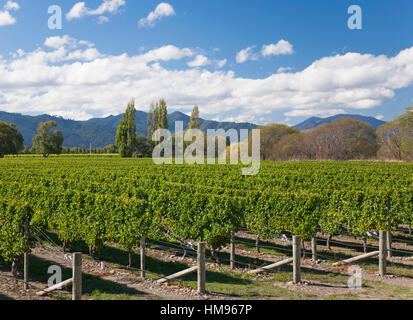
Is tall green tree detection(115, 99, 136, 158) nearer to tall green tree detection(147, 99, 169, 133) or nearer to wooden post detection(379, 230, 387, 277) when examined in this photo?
tall green tree detection(147, 99, 169, 133)

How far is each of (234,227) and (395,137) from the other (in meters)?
85.5

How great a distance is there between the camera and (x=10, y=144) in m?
90.0

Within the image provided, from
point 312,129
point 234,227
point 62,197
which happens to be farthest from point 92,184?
point 312,129

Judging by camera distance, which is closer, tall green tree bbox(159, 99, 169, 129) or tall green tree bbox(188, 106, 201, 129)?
tall green tree bbox(159, 99, 169, 129)

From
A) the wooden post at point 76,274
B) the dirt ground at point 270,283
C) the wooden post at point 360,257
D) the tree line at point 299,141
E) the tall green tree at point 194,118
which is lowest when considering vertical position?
the dirt ground at point 270,283

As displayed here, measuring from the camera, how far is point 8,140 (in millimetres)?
89562

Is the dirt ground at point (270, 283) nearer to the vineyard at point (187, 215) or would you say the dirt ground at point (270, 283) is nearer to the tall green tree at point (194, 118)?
the vineyard at point (187, 215)

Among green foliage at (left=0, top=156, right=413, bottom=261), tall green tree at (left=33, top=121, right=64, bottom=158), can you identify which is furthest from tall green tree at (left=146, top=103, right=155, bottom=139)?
green foliage at (left=0, top=156, right=413, bottom=261)

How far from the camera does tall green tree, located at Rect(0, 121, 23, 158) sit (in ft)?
288

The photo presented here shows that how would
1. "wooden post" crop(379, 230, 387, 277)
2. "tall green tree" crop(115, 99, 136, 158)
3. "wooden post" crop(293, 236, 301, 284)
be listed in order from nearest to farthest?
"wooden post" crop(293, 236, 301, 284), "wooden post" crop(379, 230, 387, 277), "tall green tree" crop(115, 99, 136, 158)

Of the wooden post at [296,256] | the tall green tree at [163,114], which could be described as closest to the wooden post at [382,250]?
the wooden post at [296,256]

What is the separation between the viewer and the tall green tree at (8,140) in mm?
87881

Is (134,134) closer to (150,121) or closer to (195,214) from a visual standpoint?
(150,121)

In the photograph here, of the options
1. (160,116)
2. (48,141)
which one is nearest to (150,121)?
(160,116)
